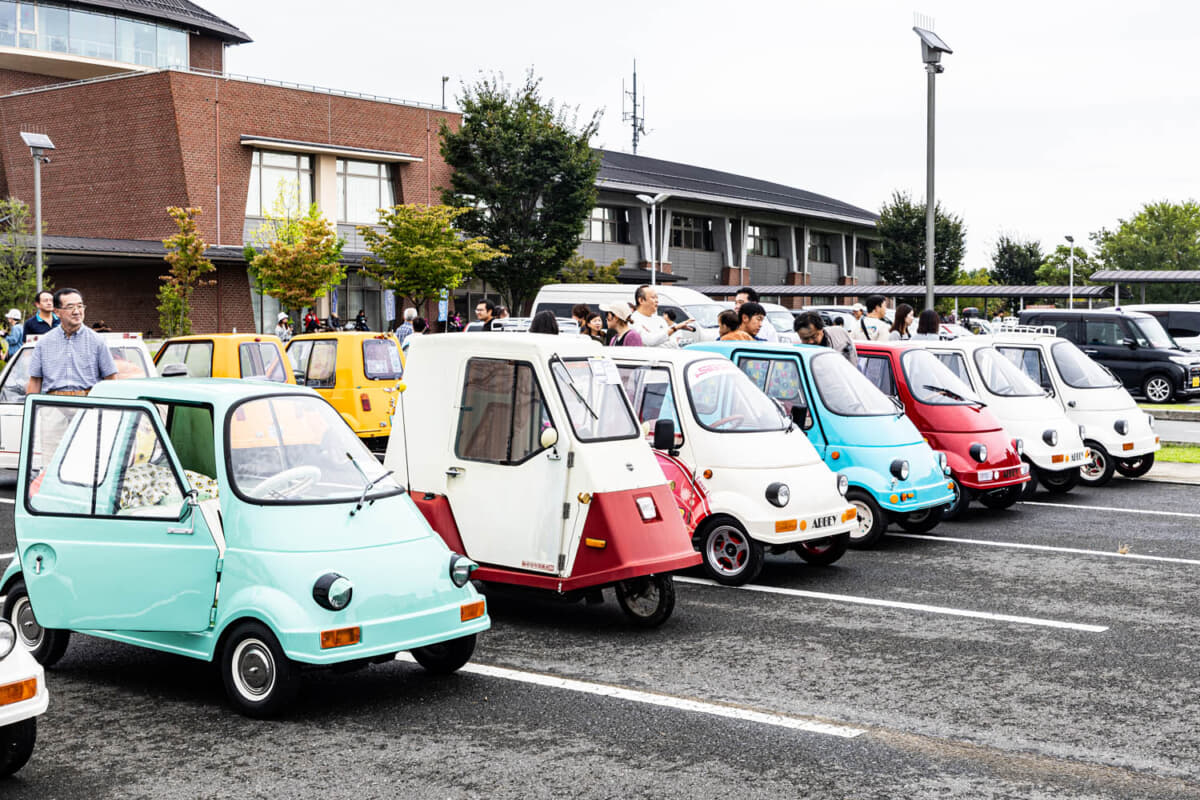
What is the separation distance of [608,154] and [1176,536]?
60.1 meters

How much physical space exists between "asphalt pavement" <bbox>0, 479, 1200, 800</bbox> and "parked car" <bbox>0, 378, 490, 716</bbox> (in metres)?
0.36

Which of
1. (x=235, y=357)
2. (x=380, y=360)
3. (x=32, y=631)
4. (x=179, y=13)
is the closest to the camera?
(x=32, y=631)

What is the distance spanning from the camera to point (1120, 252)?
105 metres

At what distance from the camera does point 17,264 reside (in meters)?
40.2

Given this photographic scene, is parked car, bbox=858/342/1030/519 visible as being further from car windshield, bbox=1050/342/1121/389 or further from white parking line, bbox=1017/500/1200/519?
car windshield, bbox=1050/342/1121/389

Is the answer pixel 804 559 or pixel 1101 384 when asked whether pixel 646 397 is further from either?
pixel 1101 384

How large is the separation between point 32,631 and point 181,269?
36.6m

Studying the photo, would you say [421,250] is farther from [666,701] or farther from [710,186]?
Answer: [666,701]

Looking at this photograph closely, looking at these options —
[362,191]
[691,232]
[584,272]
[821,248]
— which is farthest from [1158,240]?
[362,191]

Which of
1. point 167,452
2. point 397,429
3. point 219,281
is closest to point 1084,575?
point 397,429

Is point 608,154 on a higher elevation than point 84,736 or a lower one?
higher

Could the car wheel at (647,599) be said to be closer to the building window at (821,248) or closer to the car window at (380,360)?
the car window at (380,360)

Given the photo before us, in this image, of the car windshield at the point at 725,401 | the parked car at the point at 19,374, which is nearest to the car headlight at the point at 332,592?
the car windshield at the point at 725,401

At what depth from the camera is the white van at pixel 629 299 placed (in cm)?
2885
